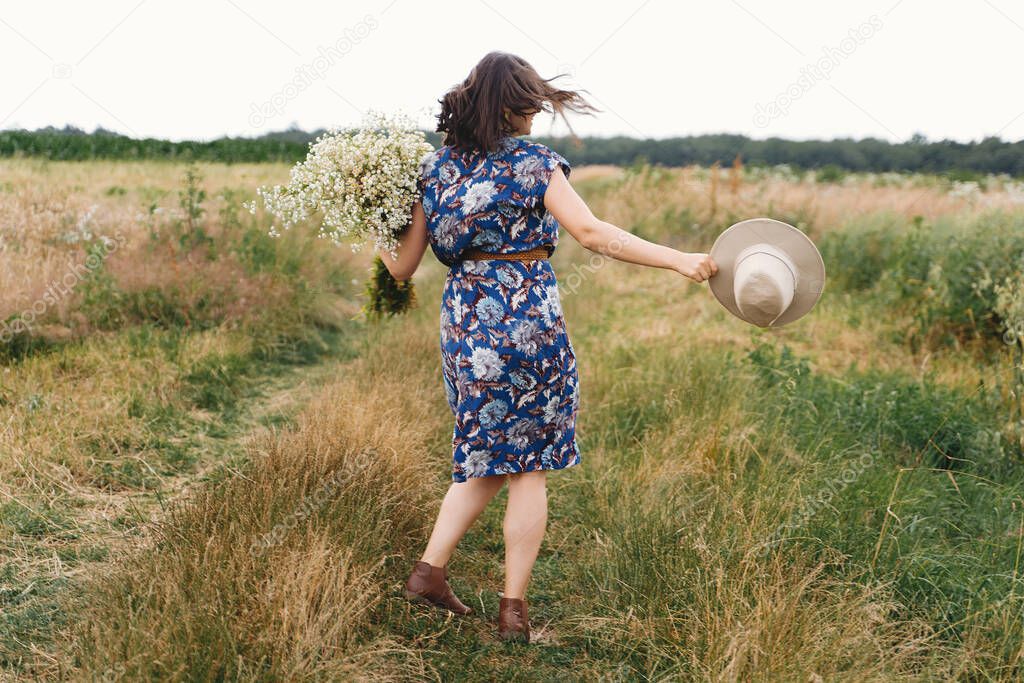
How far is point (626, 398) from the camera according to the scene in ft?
16.5

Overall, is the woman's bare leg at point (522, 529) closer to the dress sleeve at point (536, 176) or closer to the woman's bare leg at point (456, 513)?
the woman's bare leg at point (456, 513)

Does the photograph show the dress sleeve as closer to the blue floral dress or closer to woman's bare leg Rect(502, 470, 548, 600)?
the blue floral dress

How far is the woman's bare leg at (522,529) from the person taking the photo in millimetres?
2879

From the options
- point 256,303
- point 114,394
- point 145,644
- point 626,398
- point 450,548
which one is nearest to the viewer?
point 145,644

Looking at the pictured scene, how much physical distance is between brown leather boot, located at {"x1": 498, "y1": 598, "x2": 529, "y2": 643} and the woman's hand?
4.32ft


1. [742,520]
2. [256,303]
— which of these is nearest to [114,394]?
[256,303]

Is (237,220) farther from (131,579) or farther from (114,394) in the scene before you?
(131,579)

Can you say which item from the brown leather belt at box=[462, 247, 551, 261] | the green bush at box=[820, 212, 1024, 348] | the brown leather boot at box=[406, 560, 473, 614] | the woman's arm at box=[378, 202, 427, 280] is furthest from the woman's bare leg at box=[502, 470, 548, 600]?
the green bush at box=[820, 212, 1024, 348]

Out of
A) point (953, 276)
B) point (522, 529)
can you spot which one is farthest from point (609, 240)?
point (953, 276)

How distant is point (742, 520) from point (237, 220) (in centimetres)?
624

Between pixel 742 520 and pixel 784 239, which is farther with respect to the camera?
pixel 742 520

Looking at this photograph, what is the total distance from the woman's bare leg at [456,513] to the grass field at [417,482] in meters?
A: 0.22

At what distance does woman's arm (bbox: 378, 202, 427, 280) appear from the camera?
9.80 ft

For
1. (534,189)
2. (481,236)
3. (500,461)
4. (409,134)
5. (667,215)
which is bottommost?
(500,461)
